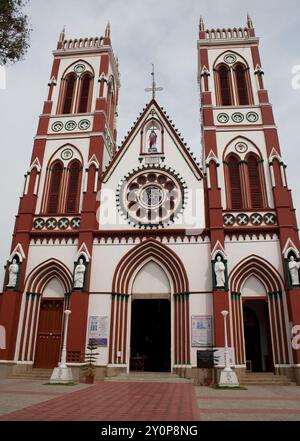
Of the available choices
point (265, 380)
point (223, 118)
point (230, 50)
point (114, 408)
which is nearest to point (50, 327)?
point (114, 408)

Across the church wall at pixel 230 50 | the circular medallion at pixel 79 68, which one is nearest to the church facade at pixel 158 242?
the church wall at pixel 230 50

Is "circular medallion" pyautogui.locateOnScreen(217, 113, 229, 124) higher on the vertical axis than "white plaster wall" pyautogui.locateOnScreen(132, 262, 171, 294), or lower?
higher

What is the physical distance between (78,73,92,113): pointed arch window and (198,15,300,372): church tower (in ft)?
27.8

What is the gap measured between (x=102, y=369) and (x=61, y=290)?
5100mm

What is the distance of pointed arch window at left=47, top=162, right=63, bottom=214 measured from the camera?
22.3 m

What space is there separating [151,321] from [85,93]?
56.9 ft

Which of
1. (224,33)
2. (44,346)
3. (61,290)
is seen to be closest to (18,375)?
(44,346)

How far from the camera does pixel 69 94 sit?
26094 mm

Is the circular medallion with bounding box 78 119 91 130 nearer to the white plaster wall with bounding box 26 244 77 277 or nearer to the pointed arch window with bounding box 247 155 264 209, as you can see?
the white plaster wall with bounding box 26 244 77 277

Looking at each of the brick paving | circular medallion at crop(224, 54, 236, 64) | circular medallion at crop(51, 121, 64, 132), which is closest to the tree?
the brick paving

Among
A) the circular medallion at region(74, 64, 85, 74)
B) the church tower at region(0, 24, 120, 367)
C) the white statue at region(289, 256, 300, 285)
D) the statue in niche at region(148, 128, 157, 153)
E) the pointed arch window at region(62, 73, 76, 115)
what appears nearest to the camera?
the white statue at region(289, 256, 300, 285)

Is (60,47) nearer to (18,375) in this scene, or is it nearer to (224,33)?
(224,33)

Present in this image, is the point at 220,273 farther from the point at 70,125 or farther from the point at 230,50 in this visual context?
the point at 230,50

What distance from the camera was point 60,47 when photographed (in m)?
28.0
